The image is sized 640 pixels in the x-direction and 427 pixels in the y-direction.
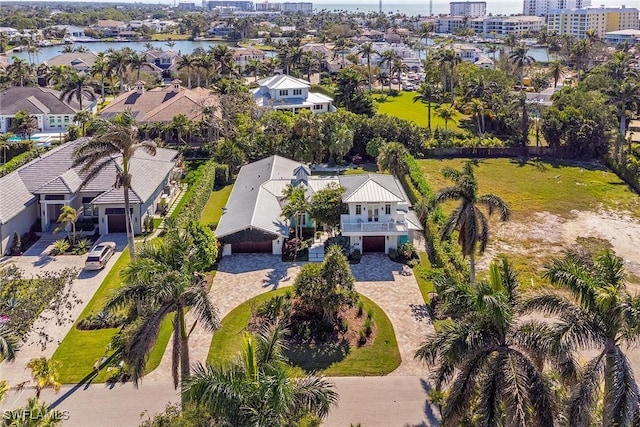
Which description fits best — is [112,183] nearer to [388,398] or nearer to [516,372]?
[388,398]

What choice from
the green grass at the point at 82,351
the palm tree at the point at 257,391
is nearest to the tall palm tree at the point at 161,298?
the palm tree at the point at 257,391

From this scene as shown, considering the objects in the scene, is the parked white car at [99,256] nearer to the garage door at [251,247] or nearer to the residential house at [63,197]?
the residential house at [63,197]

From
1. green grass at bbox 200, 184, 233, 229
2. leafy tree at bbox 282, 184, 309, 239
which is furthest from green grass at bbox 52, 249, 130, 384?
green grass at bbox 200, 184, 233, 229

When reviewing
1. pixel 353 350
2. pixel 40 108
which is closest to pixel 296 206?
pixel 353 350

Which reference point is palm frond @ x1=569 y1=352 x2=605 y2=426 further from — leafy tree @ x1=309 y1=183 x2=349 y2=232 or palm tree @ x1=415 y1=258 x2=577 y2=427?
leafy tree @ x1=309 y1=183 x2=349 y2=232

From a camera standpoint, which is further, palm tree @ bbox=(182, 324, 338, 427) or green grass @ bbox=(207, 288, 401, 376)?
green grass @ bbox=(207, 288, 401, 376)

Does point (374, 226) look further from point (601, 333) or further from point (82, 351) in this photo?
point (601, 333)
